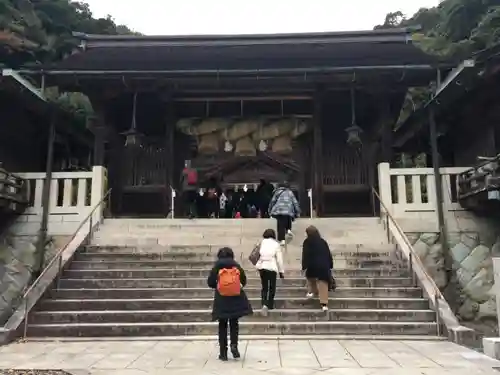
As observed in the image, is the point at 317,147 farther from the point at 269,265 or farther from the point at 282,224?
the point at 269,265

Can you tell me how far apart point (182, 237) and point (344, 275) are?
4348 mm

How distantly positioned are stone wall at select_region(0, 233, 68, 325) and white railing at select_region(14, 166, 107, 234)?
29cm

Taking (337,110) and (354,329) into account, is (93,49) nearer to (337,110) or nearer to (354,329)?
(337,110)

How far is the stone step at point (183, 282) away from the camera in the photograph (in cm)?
978

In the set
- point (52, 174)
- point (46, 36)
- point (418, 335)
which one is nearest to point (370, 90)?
point (418, 335)

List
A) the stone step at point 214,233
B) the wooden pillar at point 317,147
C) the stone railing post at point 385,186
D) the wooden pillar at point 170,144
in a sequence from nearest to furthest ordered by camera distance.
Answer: the stone step at point 214,233
the stone railing post at point 385,186
the wooden pillar at point 317,147
the wooden pillar at point 170,144

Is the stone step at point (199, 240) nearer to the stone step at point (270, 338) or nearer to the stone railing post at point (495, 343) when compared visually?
the stone step at point (270, 338)

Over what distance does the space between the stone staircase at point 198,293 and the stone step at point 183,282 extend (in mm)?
20

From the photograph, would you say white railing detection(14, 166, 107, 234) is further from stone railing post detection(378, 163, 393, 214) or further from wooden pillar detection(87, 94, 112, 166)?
stone railing post detection(378, 163, 393, 214)

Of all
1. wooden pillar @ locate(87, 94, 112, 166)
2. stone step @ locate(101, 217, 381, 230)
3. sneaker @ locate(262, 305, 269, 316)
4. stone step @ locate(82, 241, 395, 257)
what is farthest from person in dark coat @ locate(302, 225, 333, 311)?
wooden pillar @ locate(87, 94, 112, 166)

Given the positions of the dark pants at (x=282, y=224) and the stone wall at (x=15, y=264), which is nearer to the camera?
the dark pants at (x=282, y=224)

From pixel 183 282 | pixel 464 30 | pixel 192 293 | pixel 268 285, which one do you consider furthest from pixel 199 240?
pixel 464 30

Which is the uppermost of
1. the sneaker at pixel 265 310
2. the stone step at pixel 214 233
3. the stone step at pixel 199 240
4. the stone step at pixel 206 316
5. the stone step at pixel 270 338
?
the stone step at pixel 214 233

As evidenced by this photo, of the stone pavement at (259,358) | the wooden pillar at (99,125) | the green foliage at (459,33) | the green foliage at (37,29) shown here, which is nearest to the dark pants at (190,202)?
the wooden pillar at (99,125)
